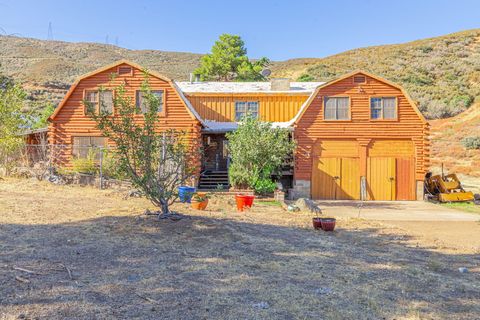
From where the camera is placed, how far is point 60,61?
77875 millimetres

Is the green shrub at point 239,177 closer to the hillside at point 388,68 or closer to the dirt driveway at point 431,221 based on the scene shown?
the dirt driveway at point 431,221

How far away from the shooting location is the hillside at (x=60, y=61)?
59938 millimetres

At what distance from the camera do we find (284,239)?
8.55 m

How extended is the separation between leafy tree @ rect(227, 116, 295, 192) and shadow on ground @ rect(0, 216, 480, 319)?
8.53 metres

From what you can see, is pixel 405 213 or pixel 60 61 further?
pixel 60 61

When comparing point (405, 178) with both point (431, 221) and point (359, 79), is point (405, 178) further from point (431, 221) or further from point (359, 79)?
point (431, 221)

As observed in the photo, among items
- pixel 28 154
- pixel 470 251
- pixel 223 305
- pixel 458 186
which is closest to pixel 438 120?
pixel 458 186

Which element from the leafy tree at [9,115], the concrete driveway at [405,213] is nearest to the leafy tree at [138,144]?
the concrete driveway at [405,213]

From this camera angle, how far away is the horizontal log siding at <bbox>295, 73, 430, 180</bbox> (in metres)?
20.2

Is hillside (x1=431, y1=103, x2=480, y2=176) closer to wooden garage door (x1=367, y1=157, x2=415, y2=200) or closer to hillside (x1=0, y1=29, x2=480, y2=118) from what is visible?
hillside (x1=0, y1=29, x2=480, y2=118)

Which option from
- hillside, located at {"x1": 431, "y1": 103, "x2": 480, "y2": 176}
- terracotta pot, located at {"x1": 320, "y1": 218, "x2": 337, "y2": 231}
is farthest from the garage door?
hillside, located at {"x1": 431, "y1": 103, "x2": 480, "y2": 176}

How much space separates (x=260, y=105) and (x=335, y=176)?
24.6ft

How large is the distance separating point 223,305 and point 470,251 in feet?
22.6

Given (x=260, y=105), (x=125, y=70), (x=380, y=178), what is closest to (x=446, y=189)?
(x=380, y=178)
